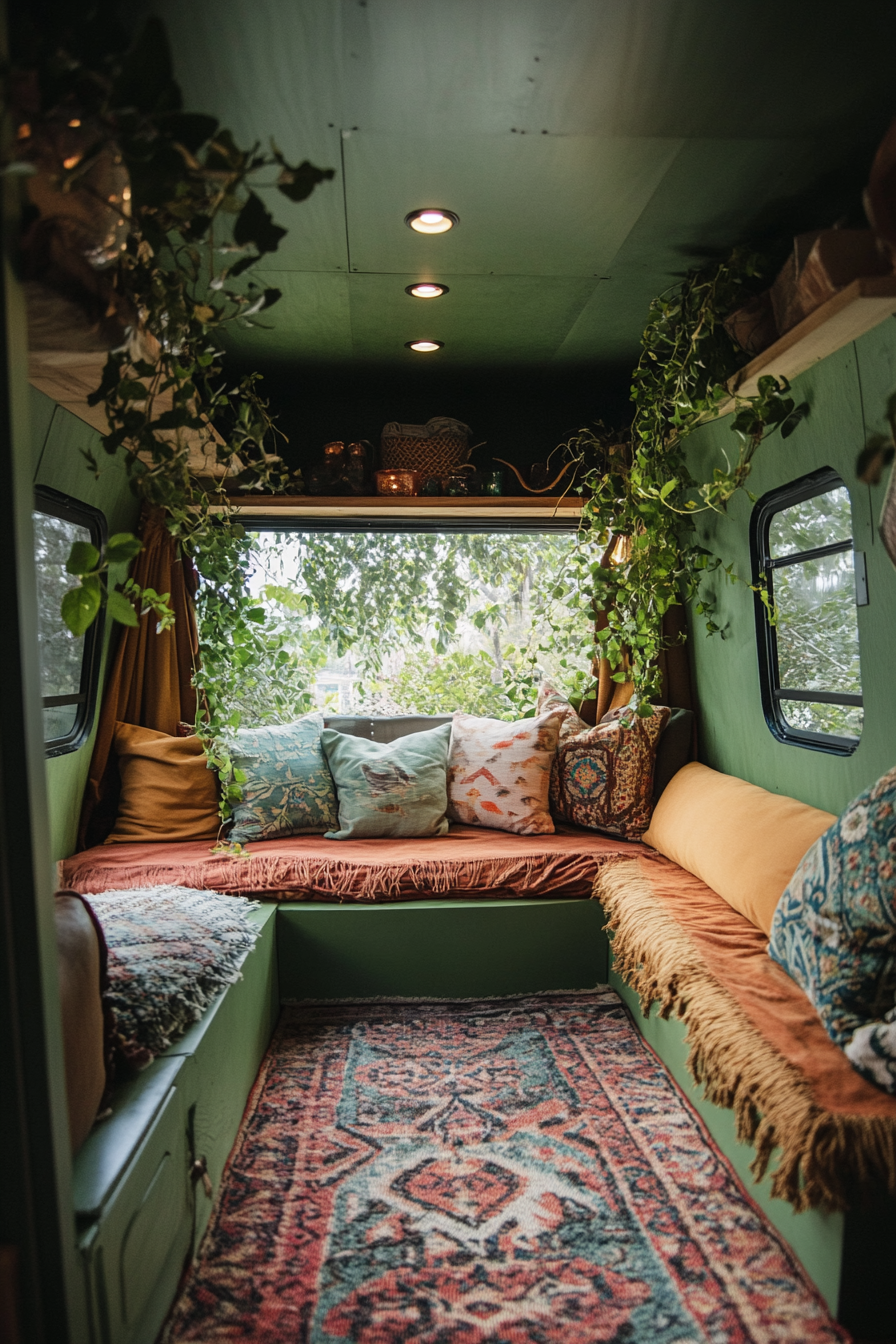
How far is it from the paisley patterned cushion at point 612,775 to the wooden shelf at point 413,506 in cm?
94

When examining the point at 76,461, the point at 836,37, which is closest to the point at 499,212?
the point at 836,37

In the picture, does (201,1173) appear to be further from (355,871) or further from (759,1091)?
(355,871)

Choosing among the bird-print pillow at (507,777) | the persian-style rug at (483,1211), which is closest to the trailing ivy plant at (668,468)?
the bird-print pillow at (507,777)

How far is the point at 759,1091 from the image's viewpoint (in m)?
1.59

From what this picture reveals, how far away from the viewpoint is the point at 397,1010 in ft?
9.32

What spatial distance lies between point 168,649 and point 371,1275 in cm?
240

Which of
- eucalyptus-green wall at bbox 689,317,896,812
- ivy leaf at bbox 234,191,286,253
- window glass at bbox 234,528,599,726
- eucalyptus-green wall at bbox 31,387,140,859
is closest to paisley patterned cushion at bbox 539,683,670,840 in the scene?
eucalyptus-green wall at bbox 689,317,896,812

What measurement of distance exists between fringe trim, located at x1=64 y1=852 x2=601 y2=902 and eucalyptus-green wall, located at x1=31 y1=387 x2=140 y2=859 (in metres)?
0.23

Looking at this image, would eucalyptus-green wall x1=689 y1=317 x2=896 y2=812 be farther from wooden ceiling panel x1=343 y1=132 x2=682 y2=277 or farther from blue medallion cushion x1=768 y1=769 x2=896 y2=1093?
wooden ceiling panel x1=343 y1=132 x2=682 y2=277

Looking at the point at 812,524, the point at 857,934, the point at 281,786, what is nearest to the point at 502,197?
the point at 812,524

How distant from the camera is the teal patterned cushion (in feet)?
10.6

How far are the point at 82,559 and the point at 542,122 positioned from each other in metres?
1.29

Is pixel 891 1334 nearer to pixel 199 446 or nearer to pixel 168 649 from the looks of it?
pixel 199 446

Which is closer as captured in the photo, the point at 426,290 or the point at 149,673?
the point at 426,290
